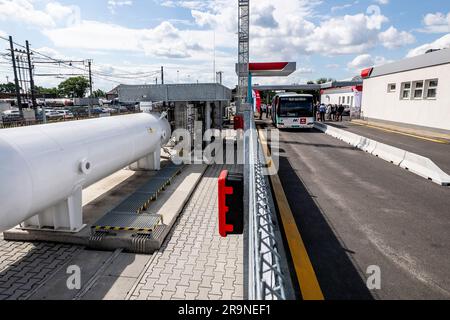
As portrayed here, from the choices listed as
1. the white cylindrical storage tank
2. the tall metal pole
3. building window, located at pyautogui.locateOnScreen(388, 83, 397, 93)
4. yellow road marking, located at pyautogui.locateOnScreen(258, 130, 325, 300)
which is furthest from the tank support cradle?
building window, located at pyautogui.locateOnScreen(388, 83, 397, 93)

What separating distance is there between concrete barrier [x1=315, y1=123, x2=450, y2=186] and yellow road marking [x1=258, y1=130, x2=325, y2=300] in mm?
5890

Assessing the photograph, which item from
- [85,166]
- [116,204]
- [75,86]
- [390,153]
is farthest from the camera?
[75,86]

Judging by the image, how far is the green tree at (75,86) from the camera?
109 meters

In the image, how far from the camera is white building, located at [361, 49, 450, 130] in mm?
21594

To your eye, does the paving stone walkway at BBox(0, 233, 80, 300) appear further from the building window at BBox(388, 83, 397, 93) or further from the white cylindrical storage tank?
the building window at BBox(388, 83, 397, 93)

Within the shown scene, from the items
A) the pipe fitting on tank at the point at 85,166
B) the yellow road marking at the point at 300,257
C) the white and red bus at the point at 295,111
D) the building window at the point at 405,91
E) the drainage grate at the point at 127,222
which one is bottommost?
the yellow road marking at the point at 300,257

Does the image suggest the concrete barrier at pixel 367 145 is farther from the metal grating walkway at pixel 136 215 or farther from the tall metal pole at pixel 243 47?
the tall metal pole at pixel 243 47

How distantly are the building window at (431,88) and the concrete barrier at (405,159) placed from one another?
346 inches

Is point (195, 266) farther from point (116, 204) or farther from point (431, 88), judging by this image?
point (431, 88)

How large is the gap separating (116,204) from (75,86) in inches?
4551

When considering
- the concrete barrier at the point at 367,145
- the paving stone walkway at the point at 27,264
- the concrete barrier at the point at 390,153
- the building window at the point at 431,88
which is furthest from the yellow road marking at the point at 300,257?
the building window at the point at 431,88

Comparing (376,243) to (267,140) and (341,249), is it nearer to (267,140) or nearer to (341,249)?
(341,249)

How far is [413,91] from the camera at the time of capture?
987 inches

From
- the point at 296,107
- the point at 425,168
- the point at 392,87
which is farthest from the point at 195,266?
the point at 392,87
